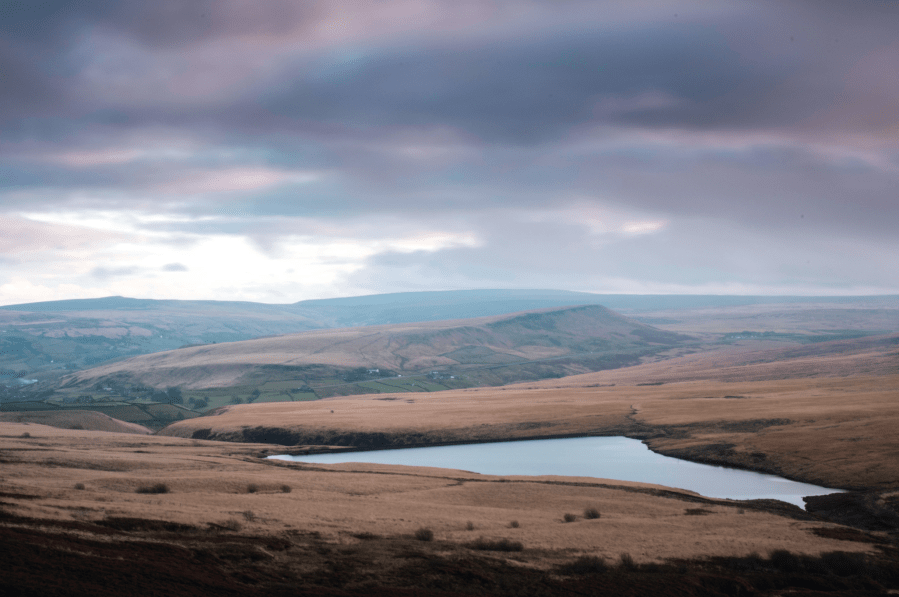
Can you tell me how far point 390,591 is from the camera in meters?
23.7

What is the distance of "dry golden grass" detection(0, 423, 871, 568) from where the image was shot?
3234cm

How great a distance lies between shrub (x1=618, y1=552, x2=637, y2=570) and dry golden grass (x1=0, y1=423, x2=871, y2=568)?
0.74 m

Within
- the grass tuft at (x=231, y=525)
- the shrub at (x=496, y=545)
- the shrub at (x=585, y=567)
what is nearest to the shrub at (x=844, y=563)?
the shrub at (x=585, y=567)

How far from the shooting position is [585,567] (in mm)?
28625

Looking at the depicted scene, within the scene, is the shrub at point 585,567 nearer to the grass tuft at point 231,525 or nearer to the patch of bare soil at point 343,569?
the patch of bare soil at point 343,569

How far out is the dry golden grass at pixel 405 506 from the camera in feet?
106

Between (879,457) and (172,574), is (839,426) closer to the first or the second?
(879,457)

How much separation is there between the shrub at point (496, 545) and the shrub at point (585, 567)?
3.37 m

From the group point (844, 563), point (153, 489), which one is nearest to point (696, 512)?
point (844, 563)

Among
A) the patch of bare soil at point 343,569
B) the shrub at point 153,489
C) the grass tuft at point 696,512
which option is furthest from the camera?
the grass tuft at point 696,512

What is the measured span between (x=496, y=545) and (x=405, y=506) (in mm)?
12404

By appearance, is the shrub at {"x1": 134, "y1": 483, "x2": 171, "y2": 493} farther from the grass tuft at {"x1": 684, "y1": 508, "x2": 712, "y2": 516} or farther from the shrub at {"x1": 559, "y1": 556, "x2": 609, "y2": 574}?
the grass tuft at {"x1": 684, "y1": 508, "x2": 712, "y2": 516}

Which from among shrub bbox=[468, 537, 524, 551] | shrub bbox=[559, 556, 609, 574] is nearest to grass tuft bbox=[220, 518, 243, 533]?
shrub bbox=[468, 537, 524, 551]

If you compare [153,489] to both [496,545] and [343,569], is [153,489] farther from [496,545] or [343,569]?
[496,545]
